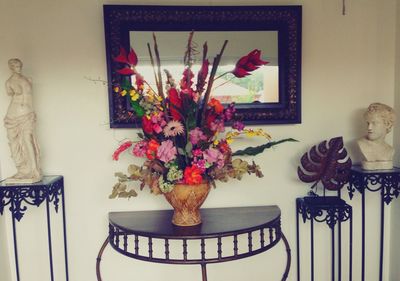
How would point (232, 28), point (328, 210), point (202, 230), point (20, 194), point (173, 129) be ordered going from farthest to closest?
point (232, 28)
point (328, 210)
point (20, 194)
point (202, 230)
point (173, 129)

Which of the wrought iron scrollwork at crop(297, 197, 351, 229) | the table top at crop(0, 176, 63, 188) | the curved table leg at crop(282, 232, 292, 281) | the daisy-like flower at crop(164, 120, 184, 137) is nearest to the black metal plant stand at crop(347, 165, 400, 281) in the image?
the wrought iron scrollwork at crop(297, 197, 351, 229)

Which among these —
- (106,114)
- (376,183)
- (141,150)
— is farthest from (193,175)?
(376,183)

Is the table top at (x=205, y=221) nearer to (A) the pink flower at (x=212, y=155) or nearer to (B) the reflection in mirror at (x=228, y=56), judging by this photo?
(A) the pink flower at (x=212, y=155)

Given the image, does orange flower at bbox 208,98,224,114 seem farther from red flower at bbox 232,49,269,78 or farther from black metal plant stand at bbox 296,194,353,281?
black metal plant stand at bbox 296,194,353,281

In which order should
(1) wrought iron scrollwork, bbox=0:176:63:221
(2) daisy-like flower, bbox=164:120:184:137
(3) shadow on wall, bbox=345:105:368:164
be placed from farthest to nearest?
1. (3) shadow on wall, bbox=345:105:368:164
2. (1) wrought iron scrollwork, bbox=0:176:63:221
3. (2) daisy-like flower, bbox=164:120:184:137

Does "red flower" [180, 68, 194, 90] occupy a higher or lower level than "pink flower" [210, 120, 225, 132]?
higher

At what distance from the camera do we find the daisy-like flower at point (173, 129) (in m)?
1.64

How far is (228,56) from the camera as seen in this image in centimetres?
215

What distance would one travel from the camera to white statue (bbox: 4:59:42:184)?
75.5 inches

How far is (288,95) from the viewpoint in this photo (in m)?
2.17

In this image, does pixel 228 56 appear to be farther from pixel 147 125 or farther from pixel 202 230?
pixel 202 230

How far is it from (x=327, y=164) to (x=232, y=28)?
93cm

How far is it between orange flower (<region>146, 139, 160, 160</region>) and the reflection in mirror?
0.55 m

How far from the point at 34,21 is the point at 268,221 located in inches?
65.7
